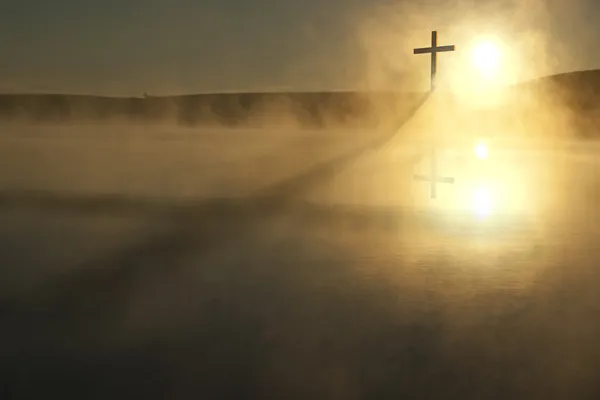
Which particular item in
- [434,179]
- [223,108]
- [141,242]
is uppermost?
[223,108]

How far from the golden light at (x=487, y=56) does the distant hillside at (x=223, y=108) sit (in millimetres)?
187

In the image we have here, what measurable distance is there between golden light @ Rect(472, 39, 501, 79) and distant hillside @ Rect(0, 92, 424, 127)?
0.19 m

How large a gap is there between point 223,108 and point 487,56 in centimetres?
75

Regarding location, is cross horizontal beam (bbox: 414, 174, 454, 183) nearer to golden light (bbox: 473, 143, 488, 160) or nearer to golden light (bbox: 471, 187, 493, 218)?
golden light (bbox: 471, 187, 493, 218)

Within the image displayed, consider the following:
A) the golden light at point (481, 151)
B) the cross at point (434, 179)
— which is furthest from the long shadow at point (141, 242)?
the golden light at point (481, 151)

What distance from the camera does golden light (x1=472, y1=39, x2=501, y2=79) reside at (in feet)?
5.33

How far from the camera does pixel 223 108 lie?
6.07 feet

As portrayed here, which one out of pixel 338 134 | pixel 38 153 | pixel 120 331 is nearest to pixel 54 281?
pixel 120 331

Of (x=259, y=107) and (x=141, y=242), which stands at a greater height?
(x=259, y=107)

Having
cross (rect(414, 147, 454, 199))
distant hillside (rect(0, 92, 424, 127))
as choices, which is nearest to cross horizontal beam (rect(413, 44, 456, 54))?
distant hillside (rect(0, 92, 424, 127))

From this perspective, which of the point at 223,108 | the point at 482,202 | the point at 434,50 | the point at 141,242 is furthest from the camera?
the point at 223,108

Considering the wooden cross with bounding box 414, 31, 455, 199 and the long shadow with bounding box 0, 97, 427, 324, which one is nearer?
the long shadow with bounding box 0, 97, 427, 324

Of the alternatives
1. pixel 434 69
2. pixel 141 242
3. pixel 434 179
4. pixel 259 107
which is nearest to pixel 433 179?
pixel 434 179

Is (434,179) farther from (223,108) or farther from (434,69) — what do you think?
(223,108)
